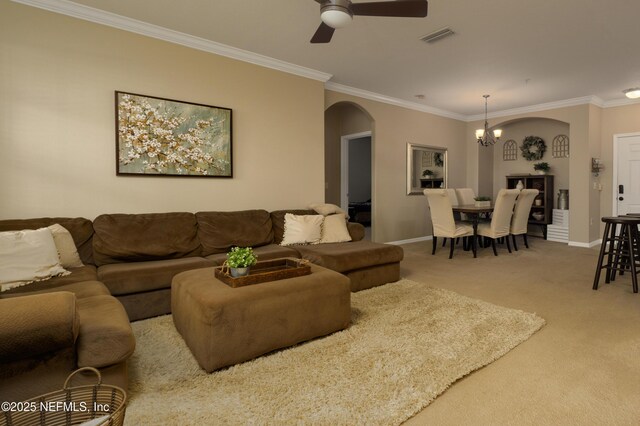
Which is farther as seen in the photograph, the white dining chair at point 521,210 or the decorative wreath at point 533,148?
the decorative wreath at point 533,148

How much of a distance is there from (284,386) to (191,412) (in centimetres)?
45

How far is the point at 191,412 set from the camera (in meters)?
1.61

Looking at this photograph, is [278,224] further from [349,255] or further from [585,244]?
[585,244]

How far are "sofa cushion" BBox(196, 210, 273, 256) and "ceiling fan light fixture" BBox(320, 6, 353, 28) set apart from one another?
216 cm

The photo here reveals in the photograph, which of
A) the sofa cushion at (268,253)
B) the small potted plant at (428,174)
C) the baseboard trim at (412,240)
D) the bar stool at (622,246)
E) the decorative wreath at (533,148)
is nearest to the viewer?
the sofa cushion at (268,253)

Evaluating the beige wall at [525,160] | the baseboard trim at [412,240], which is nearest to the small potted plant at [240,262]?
the baseboard trim at [412,240]

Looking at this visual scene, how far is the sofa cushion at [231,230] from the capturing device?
11.4 feet

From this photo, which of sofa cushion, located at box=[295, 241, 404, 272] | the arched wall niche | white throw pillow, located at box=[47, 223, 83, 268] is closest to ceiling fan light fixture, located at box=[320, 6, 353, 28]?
sofa cushion, located at box=[295, 241, 404, 272]

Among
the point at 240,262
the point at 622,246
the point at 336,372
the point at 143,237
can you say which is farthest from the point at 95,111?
the point at 622,246

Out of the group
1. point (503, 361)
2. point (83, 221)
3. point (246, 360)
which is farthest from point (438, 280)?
point (83, 221)

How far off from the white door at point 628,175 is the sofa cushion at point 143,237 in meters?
7.16

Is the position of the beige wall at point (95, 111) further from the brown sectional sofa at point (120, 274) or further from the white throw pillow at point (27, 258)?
the white throw pillow at point (27, 258)

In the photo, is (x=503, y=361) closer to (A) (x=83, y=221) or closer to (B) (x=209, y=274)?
(B) (x=209, y=274)

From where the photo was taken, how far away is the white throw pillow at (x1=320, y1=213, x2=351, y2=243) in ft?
13.1
